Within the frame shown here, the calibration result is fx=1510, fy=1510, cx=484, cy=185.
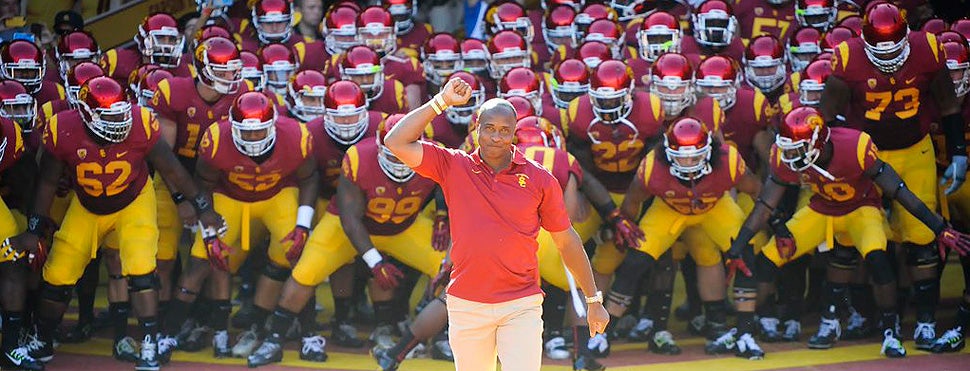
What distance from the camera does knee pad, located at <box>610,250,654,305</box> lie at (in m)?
9.28

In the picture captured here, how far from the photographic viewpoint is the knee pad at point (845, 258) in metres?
9.45

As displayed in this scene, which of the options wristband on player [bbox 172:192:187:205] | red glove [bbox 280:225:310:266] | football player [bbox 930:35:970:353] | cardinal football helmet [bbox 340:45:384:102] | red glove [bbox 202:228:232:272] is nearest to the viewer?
red glove [bbox 202:228:232:272]

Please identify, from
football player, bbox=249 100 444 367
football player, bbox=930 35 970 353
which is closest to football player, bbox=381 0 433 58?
football player, bbox=249 100 444 367

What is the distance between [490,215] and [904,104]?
4.19 m

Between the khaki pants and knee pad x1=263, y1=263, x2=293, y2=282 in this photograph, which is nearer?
the khaki pants

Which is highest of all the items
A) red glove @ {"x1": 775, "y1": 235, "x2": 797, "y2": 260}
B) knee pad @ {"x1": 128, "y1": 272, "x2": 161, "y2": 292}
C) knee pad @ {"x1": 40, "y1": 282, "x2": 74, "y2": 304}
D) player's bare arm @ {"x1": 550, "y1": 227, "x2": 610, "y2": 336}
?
player's bare arm @ {"x1": 550, "y1": 227, "x2": 610, "y2": 336}

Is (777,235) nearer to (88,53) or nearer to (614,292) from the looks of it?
(614,292)

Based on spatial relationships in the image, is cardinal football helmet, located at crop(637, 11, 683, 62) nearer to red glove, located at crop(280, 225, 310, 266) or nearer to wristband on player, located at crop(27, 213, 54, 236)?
red glove, located at crop(280, 225, 310, 266)

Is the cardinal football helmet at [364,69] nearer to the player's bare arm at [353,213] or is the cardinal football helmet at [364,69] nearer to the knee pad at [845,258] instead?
the player's bare arm at [353,213]

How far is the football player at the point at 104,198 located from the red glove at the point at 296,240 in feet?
1.43

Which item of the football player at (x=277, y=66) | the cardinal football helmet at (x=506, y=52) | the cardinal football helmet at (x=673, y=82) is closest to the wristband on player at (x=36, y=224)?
the football player at (x=277, y=66)

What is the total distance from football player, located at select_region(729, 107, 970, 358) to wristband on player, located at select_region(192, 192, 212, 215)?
3.19 meters

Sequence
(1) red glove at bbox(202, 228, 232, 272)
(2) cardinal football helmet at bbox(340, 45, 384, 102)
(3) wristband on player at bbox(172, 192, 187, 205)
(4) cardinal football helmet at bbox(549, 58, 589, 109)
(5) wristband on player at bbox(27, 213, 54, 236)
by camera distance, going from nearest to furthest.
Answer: (5) wristband on player at bbox(27, 213, 54, 236) → (1) red glove at bbox(202, 228, 232, 272) → (3) wristband on player at bbox(172, 192, 187, 205) → (4) cardinal football helmet at bbox(549, 58, 589, 109) → (2) cardinal football helmet at bbox(340, 45, 384, 102)

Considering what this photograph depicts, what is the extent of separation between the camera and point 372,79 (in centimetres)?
1032
